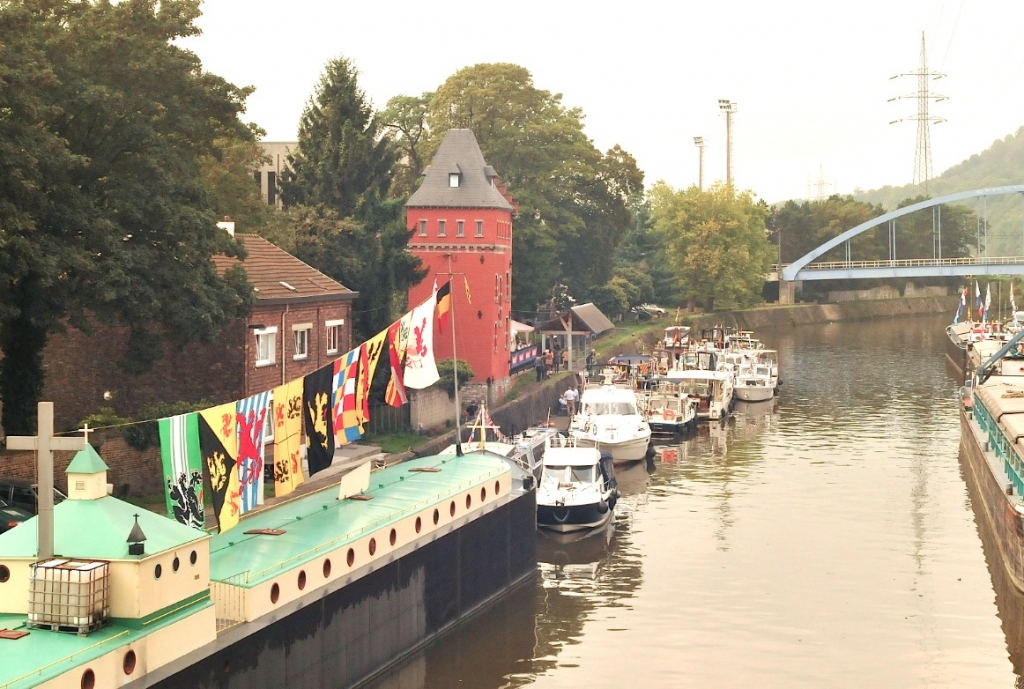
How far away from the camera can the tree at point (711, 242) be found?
429 feet

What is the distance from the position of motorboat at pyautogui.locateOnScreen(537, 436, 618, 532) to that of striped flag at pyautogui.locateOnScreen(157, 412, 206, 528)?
2033 centimetres

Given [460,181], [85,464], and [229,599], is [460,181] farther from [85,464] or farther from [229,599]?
[85,464]

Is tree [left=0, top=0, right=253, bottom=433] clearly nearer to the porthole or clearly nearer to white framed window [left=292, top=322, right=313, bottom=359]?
white framed window [left=292, top=322, right=313, bottom=359]

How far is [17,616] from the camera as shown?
2250 cm

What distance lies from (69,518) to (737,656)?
1692cm

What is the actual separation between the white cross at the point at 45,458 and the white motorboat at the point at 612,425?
116 ft

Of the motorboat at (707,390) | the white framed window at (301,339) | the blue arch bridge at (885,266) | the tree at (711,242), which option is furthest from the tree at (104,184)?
the blue arch bridge at (885,266)

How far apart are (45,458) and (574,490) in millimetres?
25460

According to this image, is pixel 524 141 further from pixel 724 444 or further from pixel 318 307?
pixel 318 307

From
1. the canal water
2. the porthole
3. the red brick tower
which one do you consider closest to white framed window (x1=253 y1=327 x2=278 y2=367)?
the canal water

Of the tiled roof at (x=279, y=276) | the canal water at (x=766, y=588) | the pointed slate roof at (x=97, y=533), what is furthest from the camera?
the tiled roof at (x=279, y=276)

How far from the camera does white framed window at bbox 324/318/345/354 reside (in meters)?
53.8

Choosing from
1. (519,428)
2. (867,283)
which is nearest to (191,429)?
(519,428)

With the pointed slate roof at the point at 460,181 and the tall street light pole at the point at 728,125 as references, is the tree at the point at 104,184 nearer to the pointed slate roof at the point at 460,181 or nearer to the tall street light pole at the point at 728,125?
the pointed slate roof at the point at 460,181
